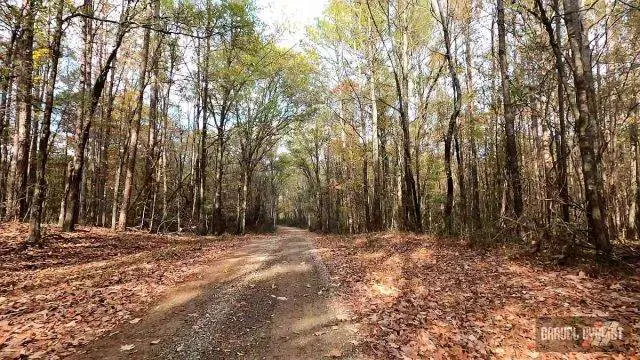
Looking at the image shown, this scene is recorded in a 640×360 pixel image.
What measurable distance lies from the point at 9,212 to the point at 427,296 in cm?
1869

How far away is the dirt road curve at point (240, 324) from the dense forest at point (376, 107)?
5.94 m

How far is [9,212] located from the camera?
16344 millimetres

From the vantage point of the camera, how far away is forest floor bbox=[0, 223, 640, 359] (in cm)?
550

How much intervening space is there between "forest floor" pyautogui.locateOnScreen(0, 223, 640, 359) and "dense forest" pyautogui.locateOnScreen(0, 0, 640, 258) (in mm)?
1757

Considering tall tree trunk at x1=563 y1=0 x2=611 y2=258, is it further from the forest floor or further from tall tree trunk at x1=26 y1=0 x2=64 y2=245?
tall tree trunk at x1=26 y1=0 x2=64 y2=245

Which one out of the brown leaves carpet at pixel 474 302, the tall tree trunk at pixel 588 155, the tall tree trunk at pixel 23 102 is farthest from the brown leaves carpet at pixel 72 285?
the tall tree trunk at pixel 588 155

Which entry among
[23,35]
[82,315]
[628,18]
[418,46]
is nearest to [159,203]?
[23,35]

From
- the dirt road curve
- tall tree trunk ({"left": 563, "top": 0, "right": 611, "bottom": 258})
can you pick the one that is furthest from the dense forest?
the dirt road curve

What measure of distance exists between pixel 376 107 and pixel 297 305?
54.8 feet

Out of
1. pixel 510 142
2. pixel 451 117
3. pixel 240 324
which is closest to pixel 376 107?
pixel 451 117

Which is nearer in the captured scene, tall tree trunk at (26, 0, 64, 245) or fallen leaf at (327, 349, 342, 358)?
fallen leaf at (327, 349, 342, 358)

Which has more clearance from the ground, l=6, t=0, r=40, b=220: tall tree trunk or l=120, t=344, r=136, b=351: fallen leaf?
l=6, t=0, r=40, b=220: tall tree trunk

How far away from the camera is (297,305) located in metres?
7.61

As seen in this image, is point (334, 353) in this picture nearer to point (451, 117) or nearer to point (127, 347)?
point (127, 347)
